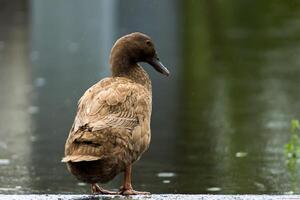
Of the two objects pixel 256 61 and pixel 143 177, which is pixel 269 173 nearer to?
pixel 143 177

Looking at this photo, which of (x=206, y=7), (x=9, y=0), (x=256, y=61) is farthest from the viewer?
(x=9, y=0)

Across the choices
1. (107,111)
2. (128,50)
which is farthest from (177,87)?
(107,111)

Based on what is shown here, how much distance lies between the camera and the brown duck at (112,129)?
23.6ft

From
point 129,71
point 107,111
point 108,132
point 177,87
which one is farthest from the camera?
point 177,87

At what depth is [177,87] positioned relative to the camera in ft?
55.9

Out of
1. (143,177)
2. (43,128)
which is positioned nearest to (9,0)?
(43,128)

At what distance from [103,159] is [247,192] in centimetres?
275

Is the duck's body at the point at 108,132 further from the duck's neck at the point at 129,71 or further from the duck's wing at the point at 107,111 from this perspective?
the duck's neck at the point at 129,71

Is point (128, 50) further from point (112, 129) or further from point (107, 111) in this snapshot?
point (112, 129)

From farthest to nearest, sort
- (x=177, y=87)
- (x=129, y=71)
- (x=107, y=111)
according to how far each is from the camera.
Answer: (x=177, y=87) → (x=129, y=71) → (x=107, y=111)

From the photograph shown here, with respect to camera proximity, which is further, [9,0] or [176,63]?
[9,0]

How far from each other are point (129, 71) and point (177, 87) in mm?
8882

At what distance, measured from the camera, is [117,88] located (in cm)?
773

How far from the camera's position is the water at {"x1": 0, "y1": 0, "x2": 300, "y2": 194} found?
1077 cm
